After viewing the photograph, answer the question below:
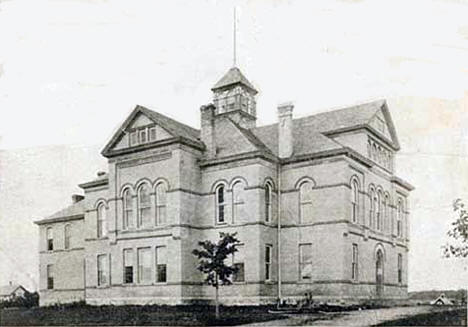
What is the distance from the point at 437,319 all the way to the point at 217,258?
3.89m

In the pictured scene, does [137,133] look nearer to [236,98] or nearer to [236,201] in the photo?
[236,98]

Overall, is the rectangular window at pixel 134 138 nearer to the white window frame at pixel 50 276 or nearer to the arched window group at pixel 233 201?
the arched window group at pixel 233 201

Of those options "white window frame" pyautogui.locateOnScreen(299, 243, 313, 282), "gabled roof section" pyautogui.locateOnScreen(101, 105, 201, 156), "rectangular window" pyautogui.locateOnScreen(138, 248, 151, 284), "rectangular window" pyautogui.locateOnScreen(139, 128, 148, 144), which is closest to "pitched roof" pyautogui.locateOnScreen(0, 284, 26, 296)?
"rectangular window" pyautogui.locateOnScreen(138, 248, 151, 284)

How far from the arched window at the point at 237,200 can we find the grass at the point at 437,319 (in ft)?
13.2

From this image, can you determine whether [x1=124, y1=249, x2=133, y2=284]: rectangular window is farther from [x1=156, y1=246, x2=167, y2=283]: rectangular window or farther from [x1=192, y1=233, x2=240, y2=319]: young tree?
[x1=192, y1=233, x2=240, y2=319]: young tree

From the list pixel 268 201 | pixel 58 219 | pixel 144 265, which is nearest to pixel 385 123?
pixel 268 201

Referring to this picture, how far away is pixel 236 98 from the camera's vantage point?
41.6ft

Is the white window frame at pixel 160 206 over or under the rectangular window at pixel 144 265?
over

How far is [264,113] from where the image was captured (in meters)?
11.2

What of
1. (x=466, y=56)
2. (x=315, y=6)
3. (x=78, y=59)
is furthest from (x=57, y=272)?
(x=466, y=56)

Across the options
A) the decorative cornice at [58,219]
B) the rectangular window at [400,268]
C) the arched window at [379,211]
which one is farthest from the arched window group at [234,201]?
the decorative cornice at [58,219]

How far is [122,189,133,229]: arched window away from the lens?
13.2 metres

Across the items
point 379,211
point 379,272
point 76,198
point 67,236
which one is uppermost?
point 76,198

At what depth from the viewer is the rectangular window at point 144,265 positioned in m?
13.1
